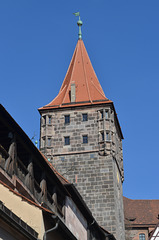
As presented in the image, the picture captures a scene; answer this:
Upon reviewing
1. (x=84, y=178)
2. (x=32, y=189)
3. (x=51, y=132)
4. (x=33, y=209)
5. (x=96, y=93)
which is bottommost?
(x=33, y=209)

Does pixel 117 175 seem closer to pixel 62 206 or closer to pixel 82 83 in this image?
pixel 82 83

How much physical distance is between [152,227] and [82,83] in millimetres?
20150

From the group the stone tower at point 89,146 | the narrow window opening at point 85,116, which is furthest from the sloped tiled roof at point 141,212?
the narrow window opening at point 85,116

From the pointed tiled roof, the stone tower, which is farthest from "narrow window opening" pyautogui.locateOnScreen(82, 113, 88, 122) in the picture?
the pointed tiled roof

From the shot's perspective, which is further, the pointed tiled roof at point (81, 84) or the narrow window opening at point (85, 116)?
the pointed tiled roof at point (81, 84)

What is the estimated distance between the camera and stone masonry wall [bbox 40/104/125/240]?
29578 millimetres

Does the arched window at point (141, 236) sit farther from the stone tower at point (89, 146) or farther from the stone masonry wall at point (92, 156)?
the stone masonry wall at point (92, 156)

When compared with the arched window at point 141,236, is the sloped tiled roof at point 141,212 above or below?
above

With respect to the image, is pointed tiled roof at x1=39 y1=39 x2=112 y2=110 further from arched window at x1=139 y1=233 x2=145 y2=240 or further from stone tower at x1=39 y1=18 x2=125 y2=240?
arched window at x1=139 y1=233 x2=145 y2=240

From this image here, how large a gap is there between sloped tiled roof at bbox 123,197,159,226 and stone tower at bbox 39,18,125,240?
1666 centimetres

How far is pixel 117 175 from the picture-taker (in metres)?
32.3

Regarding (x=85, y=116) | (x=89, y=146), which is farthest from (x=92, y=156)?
(x=85, y=116)

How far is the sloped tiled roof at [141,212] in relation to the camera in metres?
49.4

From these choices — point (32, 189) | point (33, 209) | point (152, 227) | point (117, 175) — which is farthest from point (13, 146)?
point (152, 227)
